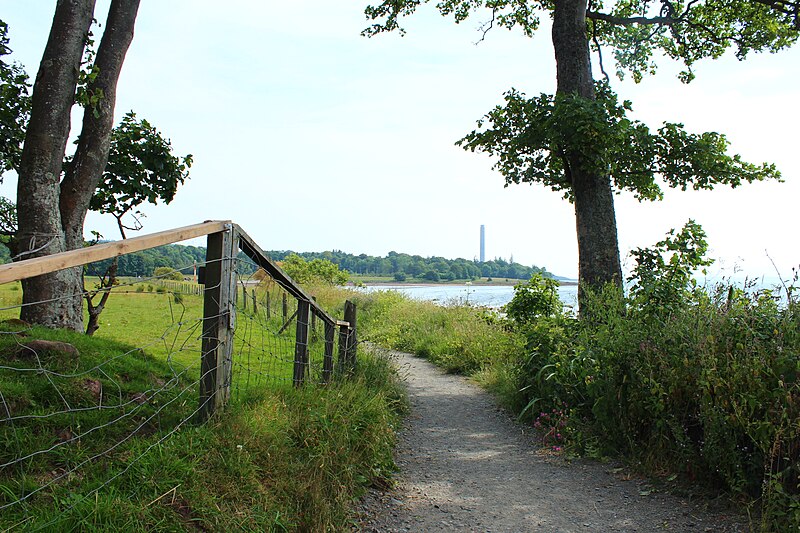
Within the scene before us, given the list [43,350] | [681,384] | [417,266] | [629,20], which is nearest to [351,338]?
[43,350]

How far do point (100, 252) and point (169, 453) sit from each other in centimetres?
123

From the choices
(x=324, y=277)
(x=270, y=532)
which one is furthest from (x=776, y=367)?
(x=324, y=277)

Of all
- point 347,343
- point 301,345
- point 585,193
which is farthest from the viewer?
point 585,193

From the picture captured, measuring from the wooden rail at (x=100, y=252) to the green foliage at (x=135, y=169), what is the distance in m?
5.26

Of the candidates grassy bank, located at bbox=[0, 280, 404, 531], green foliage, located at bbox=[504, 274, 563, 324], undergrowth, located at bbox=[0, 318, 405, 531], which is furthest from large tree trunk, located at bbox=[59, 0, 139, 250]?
green foliage, located at bbox=[504, 274, 563, 324]

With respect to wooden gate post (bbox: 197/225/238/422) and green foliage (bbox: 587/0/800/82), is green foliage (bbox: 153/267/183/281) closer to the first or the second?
wooden gate post (bbox: 197/225/238/422)

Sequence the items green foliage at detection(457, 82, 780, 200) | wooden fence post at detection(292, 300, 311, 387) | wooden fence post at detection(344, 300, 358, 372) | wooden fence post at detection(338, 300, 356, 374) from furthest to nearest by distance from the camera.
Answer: green foliage at detection(457, 82, 780, 200), wooden fence post at detection(344, 300, 358, 372), wooden fence post at detection(338, 300, 356, 374), wooden fence post at detection(292, 300, 311, 387)

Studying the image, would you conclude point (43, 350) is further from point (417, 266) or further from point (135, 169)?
point (417, 266)

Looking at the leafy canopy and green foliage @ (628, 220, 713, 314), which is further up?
the leafy canopy

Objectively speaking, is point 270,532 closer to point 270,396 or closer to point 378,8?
point 270,396

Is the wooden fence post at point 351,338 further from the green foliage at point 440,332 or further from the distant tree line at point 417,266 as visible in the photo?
the distant tree line at point 417,266

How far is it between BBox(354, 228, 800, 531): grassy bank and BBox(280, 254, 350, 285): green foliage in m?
21.7

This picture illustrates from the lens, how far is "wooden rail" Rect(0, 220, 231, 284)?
2158mm

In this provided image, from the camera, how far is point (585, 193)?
9.37 m
